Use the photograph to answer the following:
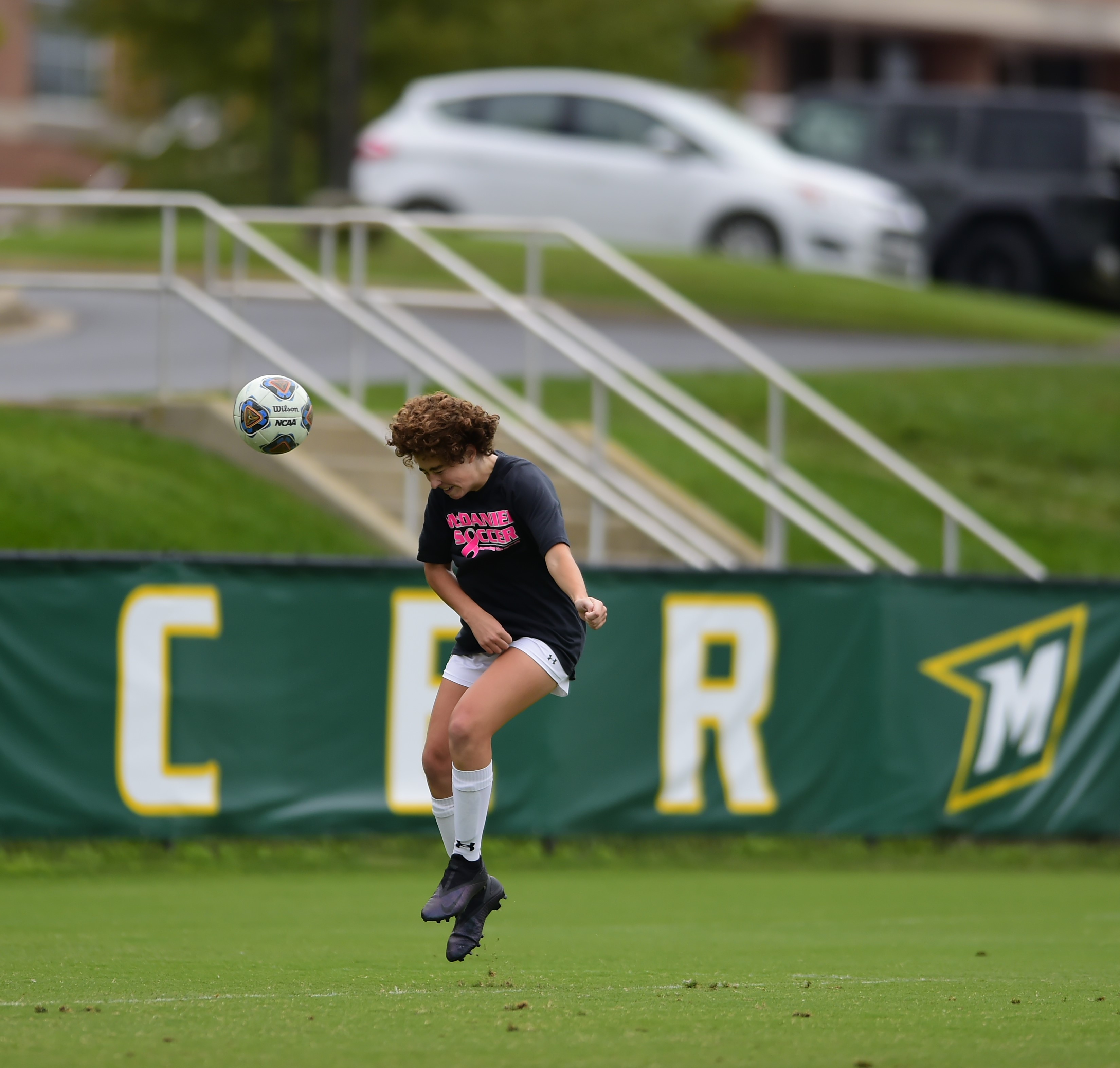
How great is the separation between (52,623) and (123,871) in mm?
1360

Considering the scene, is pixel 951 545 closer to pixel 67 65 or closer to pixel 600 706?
pixel 600 706

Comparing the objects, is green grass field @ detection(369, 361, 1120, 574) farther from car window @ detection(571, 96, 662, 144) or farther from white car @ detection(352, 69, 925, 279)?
car window @ detection(571, 96, 662, 144)

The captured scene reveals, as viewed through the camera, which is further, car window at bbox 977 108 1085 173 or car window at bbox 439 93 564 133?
car window at bbox 977 108 1085 173

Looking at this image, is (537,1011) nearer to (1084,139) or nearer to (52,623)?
(52,623)

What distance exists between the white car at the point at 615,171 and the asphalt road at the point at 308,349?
4.71 ft

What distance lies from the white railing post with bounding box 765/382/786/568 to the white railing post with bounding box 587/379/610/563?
1.11 meters

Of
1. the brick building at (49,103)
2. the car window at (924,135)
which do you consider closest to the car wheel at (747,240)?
the car window at (924,135)

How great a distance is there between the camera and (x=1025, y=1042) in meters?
5.37

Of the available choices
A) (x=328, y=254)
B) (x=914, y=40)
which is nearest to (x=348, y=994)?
(x=328, y=254)

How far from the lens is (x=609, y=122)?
77.2 ft

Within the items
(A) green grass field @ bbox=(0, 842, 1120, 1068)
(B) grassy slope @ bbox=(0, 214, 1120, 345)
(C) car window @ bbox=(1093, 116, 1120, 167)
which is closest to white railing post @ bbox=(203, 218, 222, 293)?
(A) green grass field @ bbox=(0, 842, 1120, 1068)

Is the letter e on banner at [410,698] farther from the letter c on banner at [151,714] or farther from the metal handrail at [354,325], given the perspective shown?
the metal handrail at [354,325]

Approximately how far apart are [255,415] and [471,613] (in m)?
1.12

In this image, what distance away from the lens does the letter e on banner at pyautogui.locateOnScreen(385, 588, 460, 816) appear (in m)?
10.8
